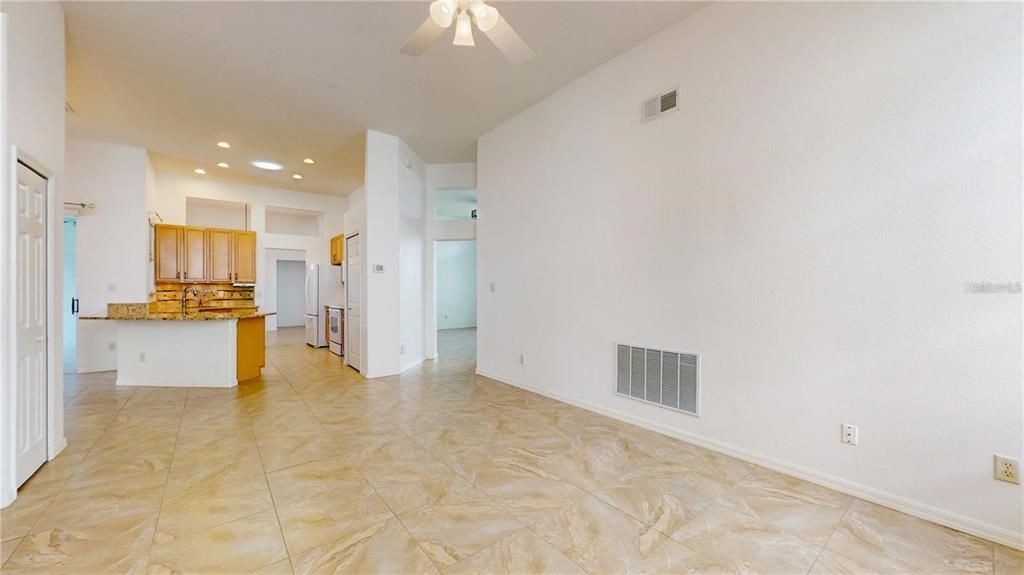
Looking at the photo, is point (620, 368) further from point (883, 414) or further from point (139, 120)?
point (139, 120)

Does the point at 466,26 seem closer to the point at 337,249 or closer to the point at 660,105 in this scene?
the point at 660,105

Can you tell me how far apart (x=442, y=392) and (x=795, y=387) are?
3.39 m

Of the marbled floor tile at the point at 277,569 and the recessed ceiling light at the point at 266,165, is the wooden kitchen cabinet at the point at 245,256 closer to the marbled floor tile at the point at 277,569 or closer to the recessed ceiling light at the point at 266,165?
the recessed ceiling light at the point at 266,165

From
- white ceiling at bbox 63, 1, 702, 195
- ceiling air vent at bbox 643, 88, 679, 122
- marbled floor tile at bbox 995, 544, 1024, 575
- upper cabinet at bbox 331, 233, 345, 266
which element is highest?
white ceiling at bbox 63, 1, 702, 195

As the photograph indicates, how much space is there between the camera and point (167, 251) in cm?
676

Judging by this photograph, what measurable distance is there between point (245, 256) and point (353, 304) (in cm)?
361

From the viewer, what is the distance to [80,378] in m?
5.11

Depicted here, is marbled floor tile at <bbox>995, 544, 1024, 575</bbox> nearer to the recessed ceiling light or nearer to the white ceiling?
the white ceiling

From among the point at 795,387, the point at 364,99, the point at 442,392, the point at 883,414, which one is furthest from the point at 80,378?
the point at 883,414

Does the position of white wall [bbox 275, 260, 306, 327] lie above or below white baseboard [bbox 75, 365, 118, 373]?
above

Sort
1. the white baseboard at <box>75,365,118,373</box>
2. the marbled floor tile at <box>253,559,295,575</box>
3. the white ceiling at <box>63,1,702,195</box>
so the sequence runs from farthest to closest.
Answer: the white baseboard at <box>75,365,118,373</box>
the white ceiling at <box>63,1,702,195</box>
the marbled floor tile at <box>253,559,295,575</box>

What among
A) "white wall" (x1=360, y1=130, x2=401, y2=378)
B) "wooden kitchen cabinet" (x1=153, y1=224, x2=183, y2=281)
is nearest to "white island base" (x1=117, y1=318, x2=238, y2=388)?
"white wall" (x1=360, y1=130, x2=401, y2=378)

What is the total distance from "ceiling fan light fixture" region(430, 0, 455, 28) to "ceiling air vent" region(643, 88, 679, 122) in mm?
1906

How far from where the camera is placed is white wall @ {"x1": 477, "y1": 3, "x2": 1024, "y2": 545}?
1.89 metres
